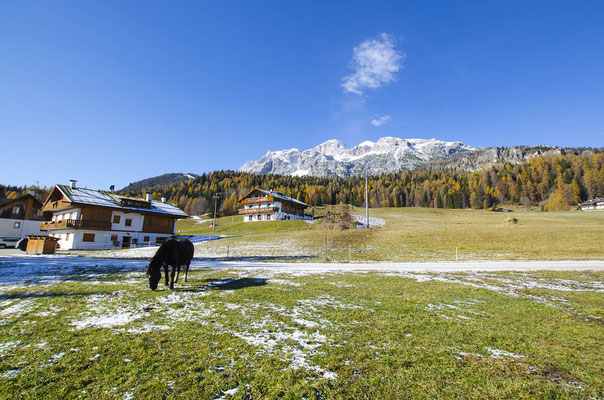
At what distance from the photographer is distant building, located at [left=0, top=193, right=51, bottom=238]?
182ft

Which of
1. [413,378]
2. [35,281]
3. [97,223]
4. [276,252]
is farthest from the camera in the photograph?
[97,223]

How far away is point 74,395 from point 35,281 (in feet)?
42.5

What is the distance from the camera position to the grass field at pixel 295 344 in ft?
12.7

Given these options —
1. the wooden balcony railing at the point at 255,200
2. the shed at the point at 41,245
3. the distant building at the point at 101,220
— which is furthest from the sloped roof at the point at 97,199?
the wooden balcony railing at the point at 255,200

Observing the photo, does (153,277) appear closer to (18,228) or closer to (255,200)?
(18,228)

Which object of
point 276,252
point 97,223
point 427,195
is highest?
point 427,195

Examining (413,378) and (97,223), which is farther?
(97,223)

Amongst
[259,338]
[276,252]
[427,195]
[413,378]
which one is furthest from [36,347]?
[427,195]

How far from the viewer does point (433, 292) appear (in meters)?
11.0

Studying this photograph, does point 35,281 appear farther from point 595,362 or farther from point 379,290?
point 595,362


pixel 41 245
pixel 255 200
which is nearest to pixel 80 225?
pixel 41 245

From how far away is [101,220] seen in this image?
45.8 m

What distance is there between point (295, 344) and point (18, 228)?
7829cm

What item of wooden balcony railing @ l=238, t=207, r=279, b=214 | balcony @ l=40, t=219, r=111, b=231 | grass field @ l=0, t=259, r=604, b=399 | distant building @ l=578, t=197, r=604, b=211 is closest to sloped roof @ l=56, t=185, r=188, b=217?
balcony @ l=40, t=219, r=111, b=231
